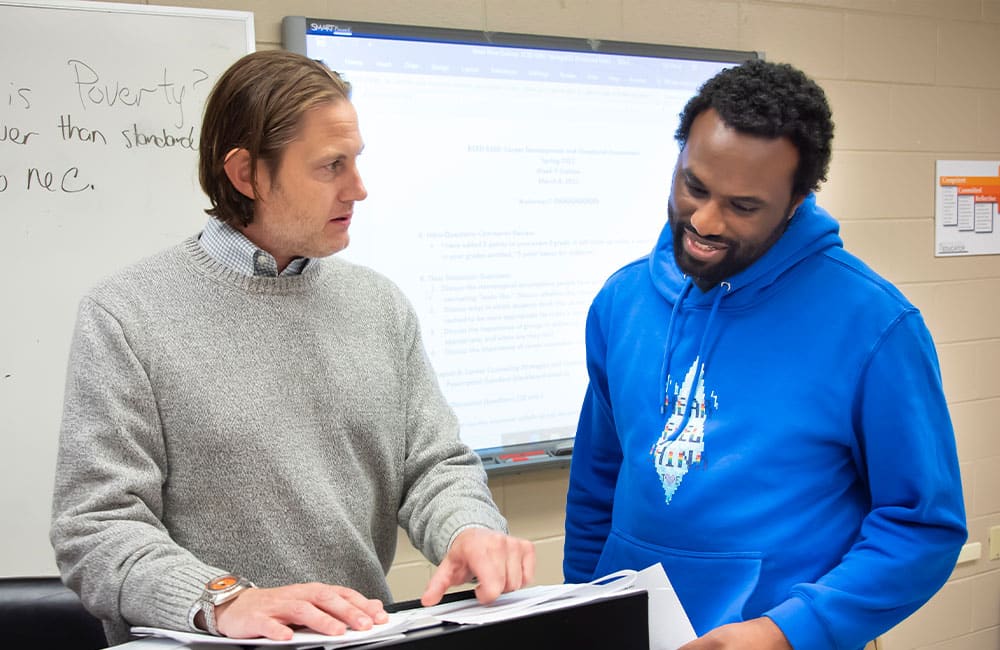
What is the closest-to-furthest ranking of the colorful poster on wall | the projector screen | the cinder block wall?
the projector screen
the cinder block wall
the colorful poster on wall

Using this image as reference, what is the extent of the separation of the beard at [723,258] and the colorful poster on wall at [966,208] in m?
2.03

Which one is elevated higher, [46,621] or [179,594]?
[179,594]

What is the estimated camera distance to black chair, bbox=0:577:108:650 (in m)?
1.26

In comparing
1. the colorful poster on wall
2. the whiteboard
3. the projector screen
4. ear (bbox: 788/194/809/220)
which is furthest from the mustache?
the colorful poster on wall

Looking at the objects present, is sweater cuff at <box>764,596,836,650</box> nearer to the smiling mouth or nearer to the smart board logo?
the smiling mouth

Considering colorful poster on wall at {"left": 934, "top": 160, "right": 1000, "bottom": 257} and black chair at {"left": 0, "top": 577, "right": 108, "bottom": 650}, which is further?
colorful poster on wall at {"left": 934, "top": 160, "right": 1000, "bottom": 257}

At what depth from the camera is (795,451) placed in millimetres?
1110

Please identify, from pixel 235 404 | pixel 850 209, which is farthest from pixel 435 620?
pixel 850 209

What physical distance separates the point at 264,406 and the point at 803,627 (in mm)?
728

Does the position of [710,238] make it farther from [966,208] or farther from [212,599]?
[966,208]

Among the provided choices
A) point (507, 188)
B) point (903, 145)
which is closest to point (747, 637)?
point (507, 188)

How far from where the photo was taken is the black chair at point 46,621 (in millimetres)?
1257

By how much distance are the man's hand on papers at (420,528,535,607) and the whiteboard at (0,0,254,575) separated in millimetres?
1176

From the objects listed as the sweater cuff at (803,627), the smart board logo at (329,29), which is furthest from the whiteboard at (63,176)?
the sweater cuff at (803,627)
